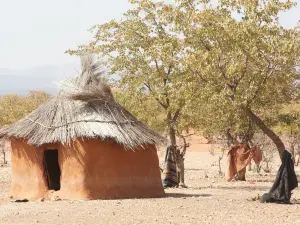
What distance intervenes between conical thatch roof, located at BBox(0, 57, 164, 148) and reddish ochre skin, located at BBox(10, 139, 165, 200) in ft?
1.27

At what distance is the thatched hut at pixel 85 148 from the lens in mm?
17250

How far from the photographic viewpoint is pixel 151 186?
18.2 meters

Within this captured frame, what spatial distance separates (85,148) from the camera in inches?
679

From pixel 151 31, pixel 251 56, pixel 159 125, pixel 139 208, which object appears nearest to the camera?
pixel 139 208

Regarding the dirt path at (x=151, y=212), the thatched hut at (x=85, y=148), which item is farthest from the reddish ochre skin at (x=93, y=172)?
the dirt path at (x=151, y=212)

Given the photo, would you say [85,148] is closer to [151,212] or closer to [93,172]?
[93,172]

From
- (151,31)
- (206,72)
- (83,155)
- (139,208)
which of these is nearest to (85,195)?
(83,155)

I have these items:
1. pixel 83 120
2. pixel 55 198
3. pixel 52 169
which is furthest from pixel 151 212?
pixel 52 169

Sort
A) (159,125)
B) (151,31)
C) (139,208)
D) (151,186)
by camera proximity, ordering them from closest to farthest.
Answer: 1. (139,208)
2. (151,186)
3. (151,31)
4. (159,125)

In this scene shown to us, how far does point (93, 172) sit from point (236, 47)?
5221 millimetres

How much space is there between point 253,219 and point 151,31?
11.5 m

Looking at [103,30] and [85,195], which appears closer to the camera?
[85,195]

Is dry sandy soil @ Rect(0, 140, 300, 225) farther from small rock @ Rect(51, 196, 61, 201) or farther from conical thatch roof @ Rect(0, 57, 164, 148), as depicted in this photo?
conical thatch roof @ Rect(0, 57, 164, 148)

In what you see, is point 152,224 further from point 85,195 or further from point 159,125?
point 159,125
